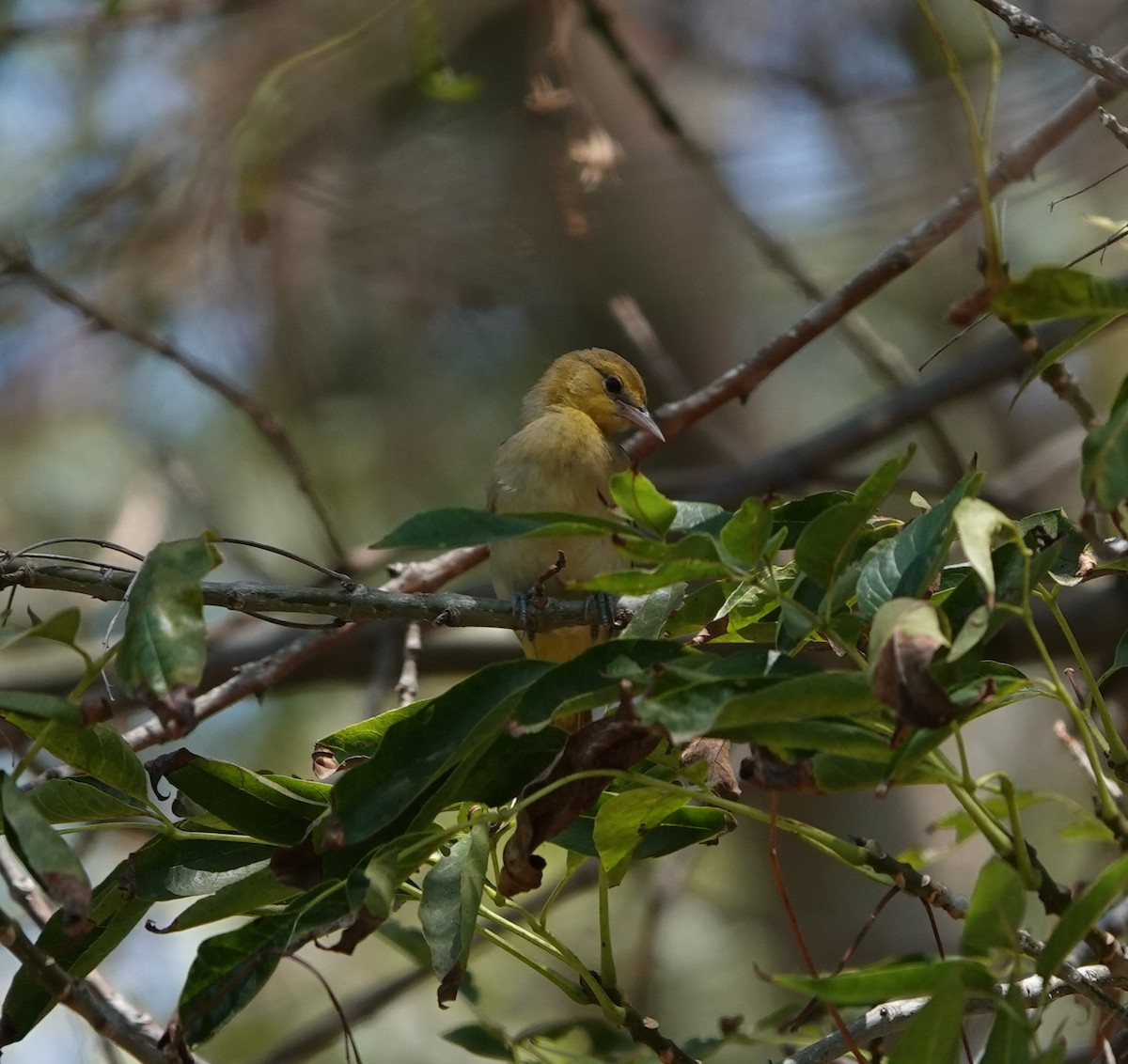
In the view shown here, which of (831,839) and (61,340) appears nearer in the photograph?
(831,839)

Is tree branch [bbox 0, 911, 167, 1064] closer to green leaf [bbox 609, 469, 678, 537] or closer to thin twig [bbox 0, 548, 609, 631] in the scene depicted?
thin twig [bbox 0, 548, 609, 631]

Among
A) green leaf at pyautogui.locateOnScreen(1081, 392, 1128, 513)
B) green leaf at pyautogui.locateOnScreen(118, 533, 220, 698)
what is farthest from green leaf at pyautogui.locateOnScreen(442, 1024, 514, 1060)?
green leaf at pyautogui.locateOnScreen(1081, 392, 1128, 513)

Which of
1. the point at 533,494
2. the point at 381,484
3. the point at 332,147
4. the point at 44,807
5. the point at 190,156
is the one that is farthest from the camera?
the point at 381,484

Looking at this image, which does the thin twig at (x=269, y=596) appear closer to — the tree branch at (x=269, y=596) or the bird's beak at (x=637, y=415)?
the tree branch at (x=269, y=596)

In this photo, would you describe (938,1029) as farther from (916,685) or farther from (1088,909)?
(916,685)

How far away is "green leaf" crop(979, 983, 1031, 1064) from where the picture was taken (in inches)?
50.4

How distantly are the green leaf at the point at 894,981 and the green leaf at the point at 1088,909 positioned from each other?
3.0 inches

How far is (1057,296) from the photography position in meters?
1.38

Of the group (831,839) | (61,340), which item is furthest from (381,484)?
(831,839)

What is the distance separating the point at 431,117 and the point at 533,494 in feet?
10.9

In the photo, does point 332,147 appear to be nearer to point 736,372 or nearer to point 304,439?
point 304,439

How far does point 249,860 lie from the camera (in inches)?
71.8

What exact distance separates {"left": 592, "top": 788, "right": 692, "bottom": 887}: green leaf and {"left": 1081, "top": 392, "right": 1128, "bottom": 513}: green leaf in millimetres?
590

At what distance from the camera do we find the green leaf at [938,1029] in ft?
4.17
